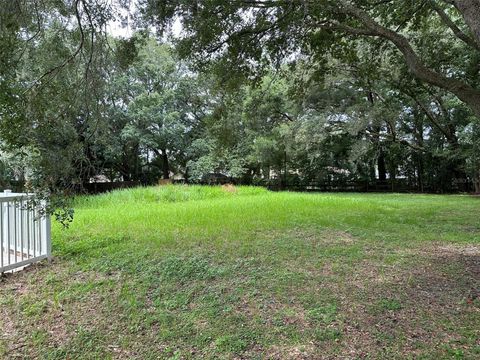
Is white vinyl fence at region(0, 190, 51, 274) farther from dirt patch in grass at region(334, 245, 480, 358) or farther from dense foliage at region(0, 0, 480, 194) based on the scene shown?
dirt patch in grass at region(334, 245, 480, 358)

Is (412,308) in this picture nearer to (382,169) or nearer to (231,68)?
(231,68)

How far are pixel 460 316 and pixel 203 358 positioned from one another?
1.95 m

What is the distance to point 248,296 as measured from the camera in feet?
9.99

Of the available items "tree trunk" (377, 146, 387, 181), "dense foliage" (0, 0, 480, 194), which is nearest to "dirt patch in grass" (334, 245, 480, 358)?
"dense foliage" (0, 0, 480, 194)

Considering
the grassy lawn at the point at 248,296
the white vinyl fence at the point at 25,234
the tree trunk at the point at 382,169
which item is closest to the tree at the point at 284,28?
the grassy lawn at the point at 248,296

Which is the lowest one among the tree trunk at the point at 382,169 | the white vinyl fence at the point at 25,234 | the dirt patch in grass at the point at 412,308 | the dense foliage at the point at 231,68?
the dirt patch in grass at the point at 412,308

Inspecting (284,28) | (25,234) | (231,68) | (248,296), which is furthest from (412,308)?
(25,234)

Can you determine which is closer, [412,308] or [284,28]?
[412,308]

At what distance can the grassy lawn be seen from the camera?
2.35 metres

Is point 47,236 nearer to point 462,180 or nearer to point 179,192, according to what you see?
point 179,192

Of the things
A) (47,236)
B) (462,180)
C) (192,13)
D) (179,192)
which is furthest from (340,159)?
(47,236)

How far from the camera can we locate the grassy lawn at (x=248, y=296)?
92.7 inches

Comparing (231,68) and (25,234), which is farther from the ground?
(231,68)

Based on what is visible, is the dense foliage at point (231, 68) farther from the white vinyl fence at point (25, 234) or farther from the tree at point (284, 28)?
the white vinyl fence at point (25, 234)
